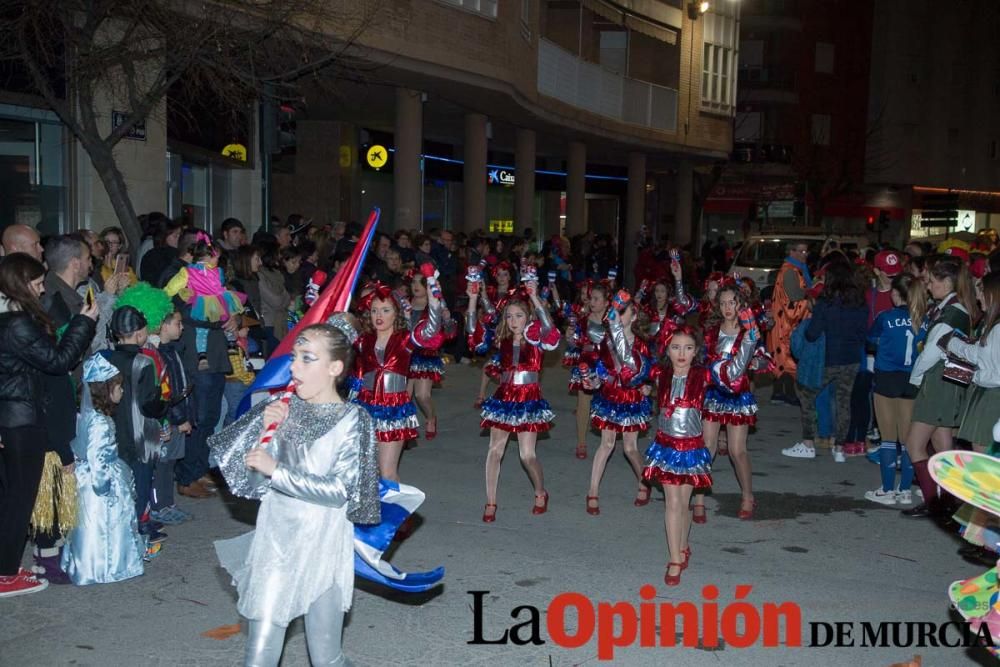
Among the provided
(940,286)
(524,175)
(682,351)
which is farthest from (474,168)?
(682,351)

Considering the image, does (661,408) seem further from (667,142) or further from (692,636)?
(667,142)

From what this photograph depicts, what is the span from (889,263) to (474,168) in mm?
14322

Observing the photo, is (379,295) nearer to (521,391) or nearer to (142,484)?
(521,391)

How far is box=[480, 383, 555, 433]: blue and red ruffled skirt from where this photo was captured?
26.0 feet

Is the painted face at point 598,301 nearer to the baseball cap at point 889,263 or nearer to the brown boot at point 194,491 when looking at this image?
the baseball cap at point 889,263

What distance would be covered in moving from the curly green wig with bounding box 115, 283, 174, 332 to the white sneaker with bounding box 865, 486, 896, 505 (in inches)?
239

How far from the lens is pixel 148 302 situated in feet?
23.2

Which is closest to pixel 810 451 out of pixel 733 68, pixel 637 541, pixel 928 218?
pixel 637 541

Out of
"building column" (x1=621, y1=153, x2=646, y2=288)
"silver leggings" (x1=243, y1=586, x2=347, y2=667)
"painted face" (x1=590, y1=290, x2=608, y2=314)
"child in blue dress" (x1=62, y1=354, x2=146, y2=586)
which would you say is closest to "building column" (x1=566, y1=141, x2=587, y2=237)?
"building column" (x1=621, y1=153, x2=646, y2=288)

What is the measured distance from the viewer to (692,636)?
228 inches

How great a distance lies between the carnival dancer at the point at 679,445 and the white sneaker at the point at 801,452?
413 centimetres

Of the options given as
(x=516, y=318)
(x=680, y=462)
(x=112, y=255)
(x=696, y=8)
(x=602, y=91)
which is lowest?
(x=680, y=462)

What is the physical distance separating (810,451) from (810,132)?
4468cm

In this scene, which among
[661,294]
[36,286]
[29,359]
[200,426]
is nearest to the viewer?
[29,359]
